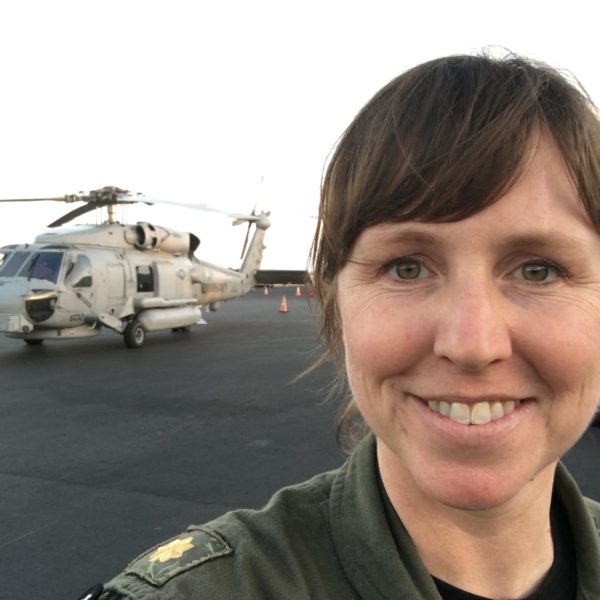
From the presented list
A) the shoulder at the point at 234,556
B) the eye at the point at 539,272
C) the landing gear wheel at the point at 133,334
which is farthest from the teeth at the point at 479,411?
the landing gear wheel at the point at 133,334

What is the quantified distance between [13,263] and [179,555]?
12.3 m

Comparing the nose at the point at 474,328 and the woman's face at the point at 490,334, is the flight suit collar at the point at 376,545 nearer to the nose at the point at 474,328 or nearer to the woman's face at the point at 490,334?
the woman's face at the point at 490,334

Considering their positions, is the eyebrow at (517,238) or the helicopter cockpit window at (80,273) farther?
the helicopter cockpit window at (80,273)

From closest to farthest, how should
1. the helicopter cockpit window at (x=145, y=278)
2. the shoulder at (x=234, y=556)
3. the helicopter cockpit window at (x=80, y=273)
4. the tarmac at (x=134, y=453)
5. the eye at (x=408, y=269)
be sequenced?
the shoulder at (x=234, y=556) < the eye at (x=408, y=269) < the tarmac at (x=134, y=453) < the helicopter cockpit window at (x=80, y=273) < the helicopter cockpit window at (x=145, y=278)

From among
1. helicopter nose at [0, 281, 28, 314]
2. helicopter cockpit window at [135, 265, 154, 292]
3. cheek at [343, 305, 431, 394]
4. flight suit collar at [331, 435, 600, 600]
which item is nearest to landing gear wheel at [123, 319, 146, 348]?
helicopter cockpit window at [135, 265, 154, 292]

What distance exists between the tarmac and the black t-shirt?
966mm

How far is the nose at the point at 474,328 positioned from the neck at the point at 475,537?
34cm

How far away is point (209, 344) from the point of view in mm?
13672

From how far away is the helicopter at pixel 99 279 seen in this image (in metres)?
11.4

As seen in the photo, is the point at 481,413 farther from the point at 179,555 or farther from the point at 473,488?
the point at 179,555

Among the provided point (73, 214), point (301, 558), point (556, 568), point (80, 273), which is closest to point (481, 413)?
point (301, 558)

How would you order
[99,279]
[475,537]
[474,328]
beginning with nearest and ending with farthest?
[474,328] → [475,537] → [99,279]

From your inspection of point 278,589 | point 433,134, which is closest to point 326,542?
point 278,589

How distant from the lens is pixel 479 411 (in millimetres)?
953
